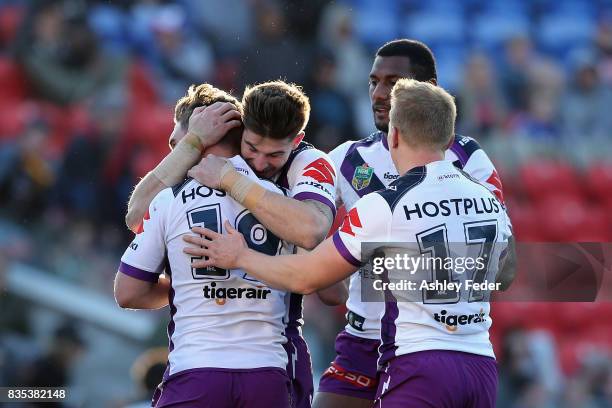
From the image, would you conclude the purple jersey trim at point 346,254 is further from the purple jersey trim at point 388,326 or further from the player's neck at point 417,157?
the player's neck at point 417,157

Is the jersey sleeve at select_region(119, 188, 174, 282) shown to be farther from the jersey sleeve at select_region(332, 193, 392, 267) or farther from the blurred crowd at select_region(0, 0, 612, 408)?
the blurred crowd at select_region(0, 0, 612, 408)

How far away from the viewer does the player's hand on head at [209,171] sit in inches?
169

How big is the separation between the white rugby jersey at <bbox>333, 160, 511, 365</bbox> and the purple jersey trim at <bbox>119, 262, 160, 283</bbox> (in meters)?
0.79

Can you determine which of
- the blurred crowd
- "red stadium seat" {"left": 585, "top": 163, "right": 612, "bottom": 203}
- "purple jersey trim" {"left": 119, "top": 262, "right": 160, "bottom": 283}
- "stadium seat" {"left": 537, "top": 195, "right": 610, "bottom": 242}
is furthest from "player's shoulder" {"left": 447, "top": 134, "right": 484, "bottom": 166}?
"red stadium seat" {"left": 585, "top": 163, "right": 612, "bottom": 203}

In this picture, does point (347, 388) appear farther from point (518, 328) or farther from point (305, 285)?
point (518, 328)

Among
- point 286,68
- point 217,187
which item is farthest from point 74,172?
point 217,187

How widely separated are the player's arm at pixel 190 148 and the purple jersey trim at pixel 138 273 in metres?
0.20

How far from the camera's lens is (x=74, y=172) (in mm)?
10047

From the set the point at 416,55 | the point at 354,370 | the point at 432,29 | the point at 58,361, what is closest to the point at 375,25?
the point at 432,29

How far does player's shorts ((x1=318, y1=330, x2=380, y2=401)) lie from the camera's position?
5207 millimetres

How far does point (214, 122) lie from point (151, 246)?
593mm

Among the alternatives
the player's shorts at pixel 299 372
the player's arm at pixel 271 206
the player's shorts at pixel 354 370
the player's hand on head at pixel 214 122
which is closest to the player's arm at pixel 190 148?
the player's hand on head at pixel 214 122

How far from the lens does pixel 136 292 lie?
4.39 metres

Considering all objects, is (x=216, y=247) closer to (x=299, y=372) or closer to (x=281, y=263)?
(x=281, y=263)
